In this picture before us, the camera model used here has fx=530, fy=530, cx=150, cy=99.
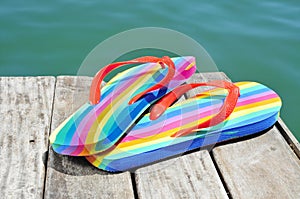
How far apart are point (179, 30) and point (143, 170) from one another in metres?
1.49

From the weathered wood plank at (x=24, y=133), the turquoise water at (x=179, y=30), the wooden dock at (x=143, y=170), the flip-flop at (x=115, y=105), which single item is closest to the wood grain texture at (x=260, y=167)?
the wooden dock at (x=143, y=170)

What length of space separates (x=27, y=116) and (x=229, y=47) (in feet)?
4.56

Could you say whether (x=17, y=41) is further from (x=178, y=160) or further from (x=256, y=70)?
(x=178, y=160)

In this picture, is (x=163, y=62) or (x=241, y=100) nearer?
(x=241, y=100)

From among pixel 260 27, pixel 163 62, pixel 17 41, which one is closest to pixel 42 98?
pixel 163 62

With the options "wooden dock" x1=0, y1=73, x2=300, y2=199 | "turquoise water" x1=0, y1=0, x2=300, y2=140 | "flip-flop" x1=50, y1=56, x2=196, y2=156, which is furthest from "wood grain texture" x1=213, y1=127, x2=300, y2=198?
"turquoise water" x1=0, y1=0, x2=300, y2=140

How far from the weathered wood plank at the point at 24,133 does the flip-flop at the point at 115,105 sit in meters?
0.08

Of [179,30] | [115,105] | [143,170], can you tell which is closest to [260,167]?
[143,170]

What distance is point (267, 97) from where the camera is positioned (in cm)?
160

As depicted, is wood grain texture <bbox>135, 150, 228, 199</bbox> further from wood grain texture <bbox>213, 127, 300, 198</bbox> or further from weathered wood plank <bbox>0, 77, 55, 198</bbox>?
weathered wood plank <bbox>0, 77, 55, 198</bbox>

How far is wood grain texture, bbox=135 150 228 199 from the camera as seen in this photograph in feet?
4.17

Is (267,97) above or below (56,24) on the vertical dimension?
above

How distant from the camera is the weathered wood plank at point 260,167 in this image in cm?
130

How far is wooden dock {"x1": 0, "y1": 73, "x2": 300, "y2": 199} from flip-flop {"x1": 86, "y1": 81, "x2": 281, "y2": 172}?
3 cm
